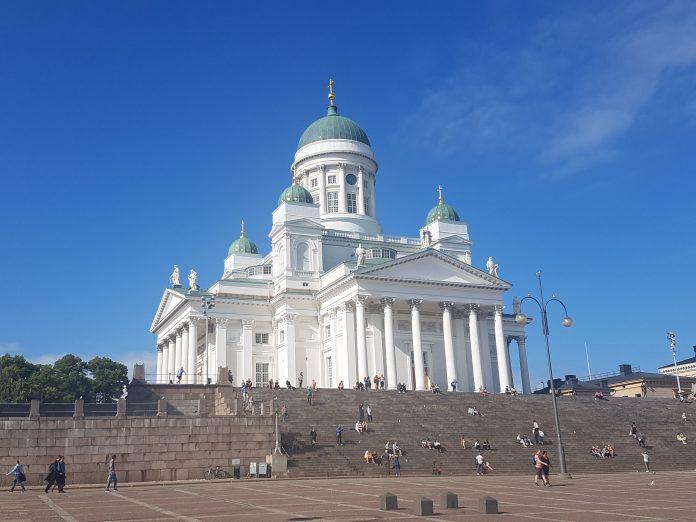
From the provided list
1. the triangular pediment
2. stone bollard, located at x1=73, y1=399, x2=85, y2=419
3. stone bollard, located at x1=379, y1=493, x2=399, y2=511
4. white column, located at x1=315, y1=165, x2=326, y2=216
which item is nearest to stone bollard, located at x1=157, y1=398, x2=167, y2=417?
stone bollard, located at x1=73, y1=399, x2=85, y2=419

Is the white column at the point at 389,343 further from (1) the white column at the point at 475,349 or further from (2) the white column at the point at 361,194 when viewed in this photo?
(2) the white column at the point at 361,194

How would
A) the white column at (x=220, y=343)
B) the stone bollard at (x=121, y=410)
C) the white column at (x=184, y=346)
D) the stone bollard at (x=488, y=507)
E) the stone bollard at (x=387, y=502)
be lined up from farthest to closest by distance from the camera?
1. the white column at (x=184, y=346)
2. the white column at (x=220, y=343)
3. the stone bollard at (x=121, y=410)
4. the stone bollard at (x=387, y=502)
5. the stone bollard at (x=488, y=507)

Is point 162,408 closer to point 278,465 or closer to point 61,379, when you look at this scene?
point 278,465

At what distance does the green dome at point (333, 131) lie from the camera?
82688mm

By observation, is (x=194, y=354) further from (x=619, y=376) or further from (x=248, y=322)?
(x=619, y=376)

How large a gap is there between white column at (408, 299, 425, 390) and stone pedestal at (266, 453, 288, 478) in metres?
24.1

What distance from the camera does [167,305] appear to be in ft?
254

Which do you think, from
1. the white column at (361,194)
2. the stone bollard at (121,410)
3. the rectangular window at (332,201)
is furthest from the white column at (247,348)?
the stone bollard at (121,410)

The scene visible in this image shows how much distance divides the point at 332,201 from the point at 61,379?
3493 cm

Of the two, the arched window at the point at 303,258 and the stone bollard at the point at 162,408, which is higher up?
the arched window at the point at 303,258

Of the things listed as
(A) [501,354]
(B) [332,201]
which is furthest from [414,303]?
(B) [332,201]

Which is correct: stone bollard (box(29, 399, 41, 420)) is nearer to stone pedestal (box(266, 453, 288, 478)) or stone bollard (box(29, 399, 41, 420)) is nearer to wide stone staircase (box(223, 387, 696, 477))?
wide stone staircase (box(223, 387, 696, 477))

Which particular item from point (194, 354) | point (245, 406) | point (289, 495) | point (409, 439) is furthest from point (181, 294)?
point (289, 495)

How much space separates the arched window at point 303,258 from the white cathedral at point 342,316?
3.7 inches
